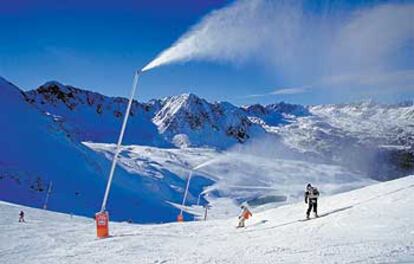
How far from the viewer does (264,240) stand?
19.9m

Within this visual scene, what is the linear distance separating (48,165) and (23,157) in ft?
21.5

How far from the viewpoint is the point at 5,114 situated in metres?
150

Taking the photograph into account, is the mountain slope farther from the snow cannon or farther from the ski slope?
the snow cannon

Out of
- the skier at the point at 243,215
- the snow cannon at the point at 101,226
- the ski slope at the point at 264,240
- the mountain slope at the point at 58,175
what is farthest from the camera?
the mountain slope at the point at 58,175

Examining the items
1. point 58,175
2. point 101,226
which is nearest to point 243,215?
point 101,226

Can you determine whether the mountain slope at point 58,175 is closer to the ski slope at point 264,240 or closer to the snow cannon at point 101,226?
the ski slope at point 264,240

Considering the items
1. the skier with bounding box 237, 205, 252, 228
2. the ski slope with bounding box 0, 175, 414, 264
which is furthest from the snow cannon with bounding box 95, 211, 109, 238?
the skier with bounding box 237, 205, 252, 228

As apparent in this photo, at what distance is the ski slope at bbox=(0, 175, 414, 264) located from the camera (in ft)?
51.8

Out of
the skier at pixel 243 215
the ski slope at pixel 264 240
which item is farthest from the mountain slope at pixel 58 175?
the ski slope at pixel 264 240

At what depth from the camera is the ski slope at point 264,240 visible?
1579cm

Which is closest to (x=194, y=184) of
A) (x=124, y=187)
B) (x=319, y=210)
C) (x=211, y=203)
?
(x=211, y=203)

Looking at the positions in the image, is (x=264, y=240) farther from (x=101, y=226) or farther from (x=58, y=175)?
(x=58, y=175)

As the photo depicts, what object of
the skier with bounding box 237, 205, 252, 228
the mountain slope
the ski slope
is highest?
the mountain slope

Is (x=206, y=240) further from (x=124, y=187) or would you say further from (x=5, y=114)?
(x=5, y=114)
